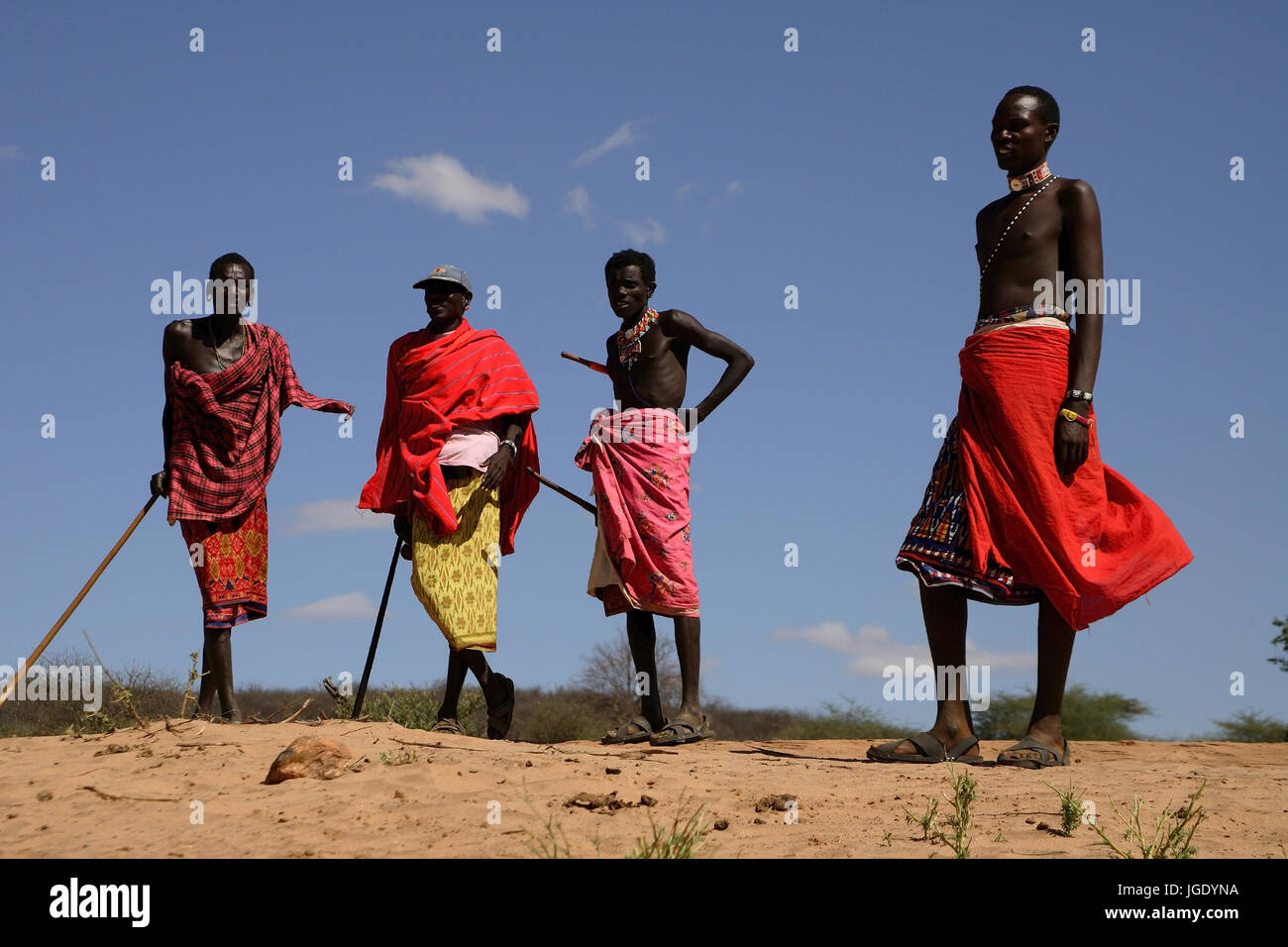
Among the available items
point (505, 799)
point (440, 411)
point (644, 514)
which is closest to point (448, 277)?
point (440, 411)

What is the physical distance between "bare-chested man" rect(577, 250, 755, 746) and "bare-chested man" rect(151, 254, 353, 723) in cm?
209

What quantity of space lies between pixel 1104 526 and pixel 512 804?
3.29 meters

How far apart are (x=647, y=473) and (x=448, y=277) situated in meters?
1.78

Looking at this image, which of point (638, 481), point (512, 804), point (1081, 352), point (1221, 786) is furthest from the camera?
point (638, 481)

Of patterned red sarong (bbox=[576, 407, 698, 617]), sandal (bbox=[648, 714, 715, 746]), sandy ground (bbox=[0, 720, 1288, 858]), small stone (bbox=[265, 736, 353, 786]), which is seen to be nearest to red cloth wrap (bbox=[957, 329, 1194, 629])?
sandy ground (bbox=[0, 720, 1288, 858])

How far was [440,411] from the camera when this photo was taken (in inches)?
315

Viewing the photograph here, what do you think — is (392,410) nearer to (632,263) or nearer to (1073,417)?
(632,263)

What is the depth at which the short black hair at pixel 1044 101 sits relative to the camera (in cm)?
638

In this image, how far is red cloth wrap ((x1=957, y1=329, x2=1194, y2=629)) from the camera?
6.09 m

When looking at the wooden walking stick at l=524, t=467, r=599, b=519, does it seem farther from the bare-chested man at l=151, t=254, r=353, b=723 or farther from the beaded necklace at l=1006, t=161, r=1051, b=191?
the beaded necklace at l=1006, t=161, r=1051, b=191

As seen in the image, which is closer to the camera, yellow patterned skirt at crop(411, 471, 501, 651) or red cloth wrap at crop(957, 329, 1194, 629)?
red cloth wrap at crop(957, 329, 1194, 629)
